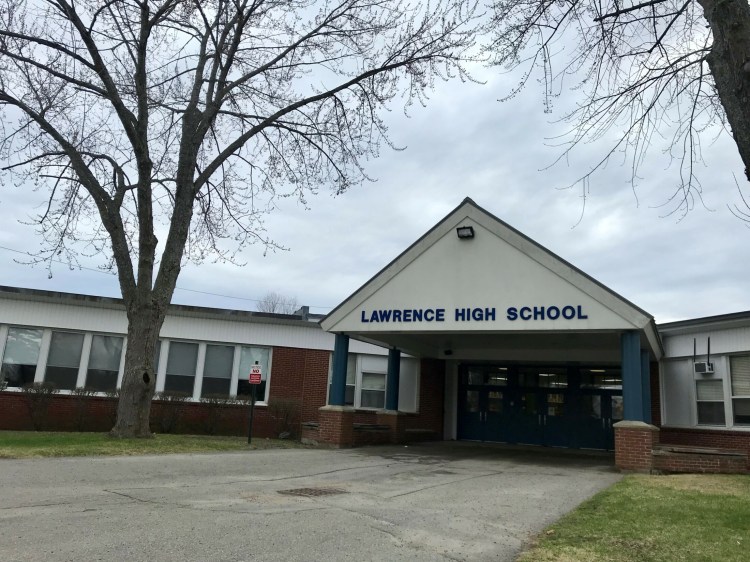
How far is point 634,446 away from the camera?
43.7ft

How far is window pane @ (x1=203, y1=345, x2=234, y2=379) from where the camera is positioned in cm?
2141

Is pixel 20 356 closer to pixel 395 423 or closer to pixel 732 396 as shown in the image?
pixel 395 423

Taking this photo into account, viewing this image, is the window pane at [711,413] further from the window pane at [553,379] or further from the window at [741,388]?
the window pane at [553,379]

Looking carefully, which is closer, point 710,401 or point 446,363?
point 710,401

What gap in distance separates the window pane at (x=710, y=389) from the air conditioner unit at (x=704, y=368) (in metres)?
0.34

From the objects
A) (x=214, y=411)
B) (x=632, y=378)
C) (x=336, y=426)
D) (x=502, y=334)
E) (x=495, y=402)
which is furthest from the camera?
(x=495, y=402)

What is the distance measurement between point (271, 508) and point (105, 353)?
15028 mm

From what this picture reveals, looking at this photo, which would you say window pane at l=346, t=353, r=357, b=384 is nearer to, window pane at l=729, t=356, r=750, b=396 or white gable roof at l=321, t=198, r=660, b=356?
white gable roof at l=321, t=198, r=660, b=356

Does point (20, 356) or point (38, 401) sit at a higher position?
point (20, 356)

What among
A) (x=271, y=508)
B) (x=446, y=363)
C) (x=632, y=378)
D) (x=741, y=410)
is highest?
(x=446, y=363)

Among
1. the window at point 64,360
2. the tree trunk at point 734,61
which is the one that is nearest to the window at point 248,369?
the window at point 64,360

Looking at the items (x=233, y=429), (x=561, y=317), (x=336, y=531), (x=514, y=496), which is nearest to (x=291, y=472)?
(x=514, y=496)

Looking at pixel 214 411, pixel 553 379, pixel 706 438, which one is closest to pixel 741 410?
pixel 706 438

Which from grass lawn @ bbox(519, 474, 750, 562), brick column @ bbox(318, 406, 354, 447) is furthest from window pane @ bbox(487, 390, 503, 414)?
grass lawn @ bbox(519, 474, 750, 562)
